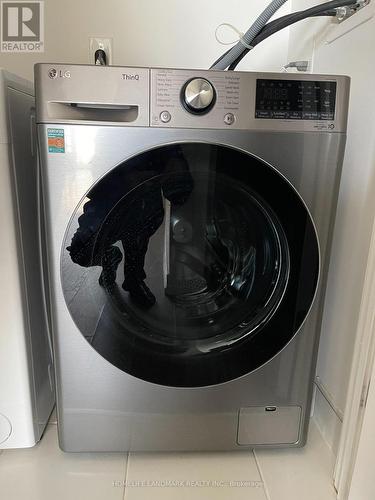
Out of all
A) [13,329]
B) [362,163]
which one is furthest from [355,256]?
[13,329]

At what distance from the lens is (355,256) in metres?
0.92

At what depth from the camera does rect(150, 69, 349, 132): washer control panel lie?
Answer: 763 mm

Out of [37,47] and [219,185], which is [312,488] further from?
[37,47]

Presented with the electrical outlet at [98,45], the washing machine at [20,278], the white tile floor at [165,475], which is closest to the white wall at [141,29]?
the electrical outlet at [98,45]

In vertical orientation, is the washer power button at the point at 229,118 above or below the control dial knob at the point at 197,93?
below

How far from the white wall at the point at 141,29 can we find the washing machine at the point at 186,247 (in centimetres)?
64

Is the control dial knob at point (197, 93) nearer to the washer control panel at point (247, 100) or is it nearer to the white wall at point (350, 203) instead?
the washer control panel at point (247, 100)


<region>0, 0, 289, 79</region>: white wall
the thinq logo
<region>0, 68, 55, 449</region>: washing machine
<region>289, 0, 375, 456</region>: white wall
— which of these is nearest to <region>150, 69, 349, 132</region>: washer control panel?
<region>289, 0, 375, 456</region>: white wall

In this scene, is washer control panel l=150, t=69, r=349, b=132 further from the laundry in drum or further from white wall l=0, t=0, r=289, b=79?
white wall l=0, t=0, r=289, b=79

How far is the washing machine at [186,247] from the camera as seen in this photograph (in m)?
0.77

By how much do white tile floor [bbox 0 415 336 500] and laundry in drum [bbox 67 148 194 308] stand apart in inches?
16.7

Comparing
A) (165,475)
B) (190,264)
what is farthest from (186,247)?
(165,475)

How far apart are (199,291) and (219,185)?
0.24m

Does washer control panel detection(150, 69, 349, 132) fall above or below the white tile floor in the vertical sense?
above
